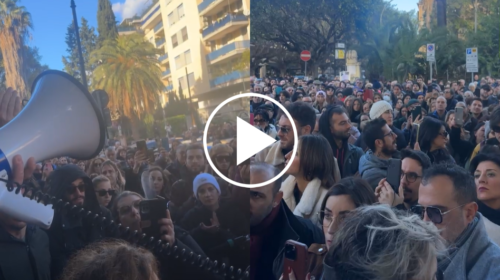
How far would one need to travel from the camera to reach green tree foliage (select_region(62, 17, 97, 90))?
154 cm

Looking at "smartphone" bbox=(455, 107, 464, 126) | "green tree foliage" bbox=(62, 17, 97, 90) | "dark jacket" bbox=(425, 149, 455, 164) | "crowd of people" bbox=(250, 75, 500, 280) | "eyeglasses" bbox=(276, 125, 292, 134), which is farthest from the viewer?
"smartphone" bbox=(455, 107, 464, 126)

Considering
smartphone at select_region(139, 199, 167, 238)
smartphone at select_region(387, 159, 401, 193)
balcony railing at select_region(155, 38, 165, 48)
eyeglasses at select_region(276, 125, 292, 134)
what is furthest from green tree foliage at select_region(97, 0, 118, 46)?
smartphone at select_region(387, 159, 401, 193)

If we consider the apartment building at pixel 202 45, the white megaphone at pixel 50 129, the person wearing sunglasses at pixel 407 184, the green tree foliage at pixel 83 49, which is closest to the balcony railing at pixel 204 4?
the apartment building at pixel 202 45

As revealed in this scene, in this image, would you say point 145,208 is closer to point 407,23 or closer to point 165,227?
point 165,227

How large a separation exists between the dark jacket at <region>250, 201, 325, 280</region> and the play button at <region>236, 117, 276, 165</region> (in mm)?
277

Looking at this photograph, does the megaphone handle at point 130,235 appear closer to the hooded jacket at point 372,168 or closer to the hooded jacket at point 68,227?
the hooded jacket at point 68,227

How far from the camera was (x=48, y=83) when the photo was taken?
1.57m

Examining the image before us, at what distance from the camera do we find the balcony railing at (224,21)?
5.19 feet

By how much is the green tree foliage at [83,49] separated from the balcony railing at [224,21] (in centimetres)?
37

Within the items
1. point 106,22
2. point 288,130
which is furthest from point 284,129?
point 106,22

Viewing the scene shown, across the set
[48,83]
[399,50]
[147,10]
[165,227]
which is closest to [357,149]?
[399,50]

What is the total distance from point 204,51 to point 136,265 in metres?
0.73

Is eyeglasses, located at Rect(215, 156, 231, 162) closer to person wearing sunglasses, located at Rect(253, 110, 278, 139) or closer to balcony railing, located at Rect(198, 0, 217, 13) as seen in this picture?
person wearing sunglasses, located at Rect(253, 110, 278, 139)

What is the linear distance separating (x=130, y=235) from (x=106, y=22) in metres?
0.71
